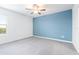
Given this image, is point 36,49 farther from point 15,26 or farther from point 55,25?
point 55,25

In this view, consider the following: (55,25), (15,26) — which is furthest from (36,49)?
(55,25)

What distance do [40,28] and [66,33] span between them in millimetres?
2053

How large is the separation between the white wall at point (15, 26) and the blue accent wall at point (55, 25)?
65 centimetres

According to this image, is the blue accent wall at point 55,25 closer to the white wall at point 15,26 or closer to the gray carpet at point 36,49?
the white wall at point 15,26

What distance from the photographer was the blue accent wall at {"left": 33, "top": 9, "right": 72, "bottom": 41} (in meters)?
4.85

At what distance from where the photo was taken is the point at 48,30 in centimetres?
602

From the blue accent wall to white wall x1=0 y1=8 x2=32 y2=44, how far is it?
0.65m

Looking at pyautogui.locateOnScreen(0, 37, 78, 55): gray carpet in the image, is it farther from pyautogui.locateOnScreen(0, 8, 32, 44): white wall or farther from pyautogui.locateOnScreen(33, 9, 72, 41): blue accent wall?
pyautogui.locateOnScreen(33, 9, 72, 41): blue accent wall

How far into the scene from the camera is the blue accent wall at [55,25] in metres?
4.85

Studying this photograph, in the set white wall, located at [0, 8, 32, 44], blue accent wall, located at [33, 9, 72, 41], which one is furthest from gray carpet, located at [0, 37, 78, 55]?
blue accent wall, located at [33, 9, 72, 41]

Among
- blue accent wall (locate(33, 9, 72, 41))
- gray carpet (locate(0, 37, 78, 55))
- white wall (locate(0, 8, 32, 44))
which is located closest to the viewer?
gray carpet (locate(0, 37, 78, 55))
